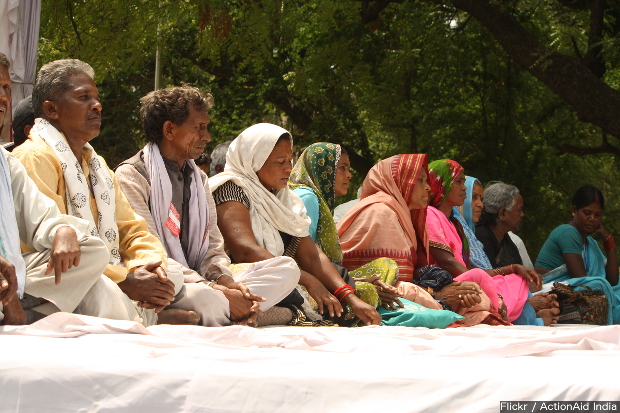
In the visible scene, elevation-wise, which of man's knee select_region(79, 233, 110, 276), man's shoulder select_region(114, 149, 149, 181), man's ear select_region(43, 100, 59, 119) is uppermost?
man's ear select_region(43, 100, 59, 119)

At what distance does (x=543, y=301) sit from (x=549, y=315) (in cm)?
13

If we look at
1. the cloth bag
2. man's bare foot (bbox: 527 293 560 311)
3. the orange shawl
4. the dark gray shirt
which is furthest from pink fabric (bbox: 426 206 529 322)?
the dark gray shirt

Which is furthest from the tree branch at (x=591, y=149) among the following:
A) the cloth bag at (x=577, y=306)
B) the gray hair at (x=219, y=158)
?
the gray hair at (x=219, y=158)

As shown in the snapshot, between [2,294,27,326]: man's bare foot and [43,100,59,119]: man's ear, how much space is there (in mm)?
1233

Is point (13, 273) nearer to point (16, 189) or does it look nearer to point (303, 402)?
point (16, 189)

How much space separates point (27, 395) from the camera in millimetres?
2461

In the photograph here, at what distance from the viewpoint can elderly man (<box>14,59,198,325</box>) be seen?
3883mm

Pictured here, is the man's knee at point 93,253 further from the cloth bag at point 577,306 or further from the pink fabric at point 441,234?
the cloth bag at point 577,306

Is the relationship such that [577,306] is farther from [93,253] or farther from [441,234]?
[93,253]

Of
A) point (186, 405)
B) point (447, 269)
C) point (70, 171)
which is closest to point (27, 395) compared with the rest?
point (186, 405)

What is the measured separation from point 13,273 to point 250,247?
199cm

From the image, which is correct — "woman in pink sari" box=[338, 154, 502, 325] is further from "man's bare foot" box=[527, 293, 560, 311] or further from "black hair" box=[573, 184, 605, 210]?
"black hair" box=[573, 184, 605, 210]

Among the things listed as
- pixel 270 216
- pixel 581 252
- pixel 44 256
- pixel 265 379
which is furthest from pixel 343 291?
pixel 581 252

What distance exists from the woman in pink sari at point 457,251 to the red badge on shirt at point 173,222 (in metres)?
2.54
